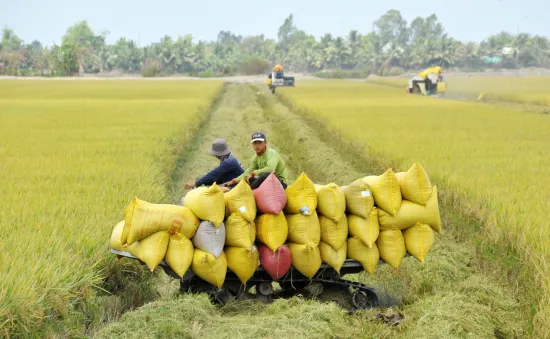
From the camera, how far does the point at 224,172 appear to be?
5703 millimetres

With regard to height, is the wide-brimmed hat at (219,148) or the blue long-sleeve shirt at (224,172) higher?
the wide-brimmed hat at (219,148)

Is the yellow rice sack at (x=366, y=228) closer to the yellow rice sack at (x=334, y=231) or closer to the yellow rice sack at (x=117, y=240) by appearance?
the yellow rice sack at (x=334, y=231)

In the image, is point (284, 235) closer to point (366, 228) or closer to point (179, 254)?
point (366, 228)

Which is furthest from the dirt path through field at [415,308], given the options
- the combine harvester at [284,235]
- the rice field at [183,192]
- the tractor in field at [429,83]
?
the tractor in field at [429,83]

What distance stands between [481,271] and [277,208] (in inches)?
90.7

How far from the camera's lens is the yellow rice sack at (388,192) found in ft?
16.3

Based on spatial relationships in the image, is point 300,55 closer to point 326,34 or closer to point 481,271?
point 326,34

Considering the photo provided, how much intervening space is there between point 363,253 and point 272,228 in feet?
2.74

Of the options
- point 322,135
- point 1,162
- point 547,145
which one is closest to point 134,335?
point 1,162

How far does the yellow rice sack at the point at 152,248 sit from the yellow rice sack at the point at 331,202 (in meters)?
1.30

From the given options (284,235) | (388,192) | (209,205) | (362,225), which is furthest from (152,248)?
(388,192)

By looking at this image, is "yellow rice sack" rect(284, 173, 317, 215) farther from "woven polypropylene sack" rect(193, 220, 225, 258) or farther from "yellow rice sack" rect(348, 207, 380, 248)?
"woven polypropylene sack" rect(193, 220, 225, 258)

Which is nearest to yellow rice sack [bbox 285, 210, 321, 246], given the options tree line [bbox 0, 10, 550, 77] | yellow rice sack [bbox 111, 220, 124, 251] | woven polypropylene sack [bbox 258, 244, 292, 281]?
woven polypropylene sack [bbox 258, 244, 292, 281]

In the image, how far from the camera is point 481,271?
5.72 m
